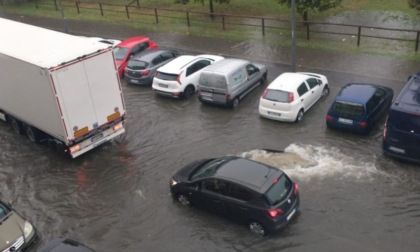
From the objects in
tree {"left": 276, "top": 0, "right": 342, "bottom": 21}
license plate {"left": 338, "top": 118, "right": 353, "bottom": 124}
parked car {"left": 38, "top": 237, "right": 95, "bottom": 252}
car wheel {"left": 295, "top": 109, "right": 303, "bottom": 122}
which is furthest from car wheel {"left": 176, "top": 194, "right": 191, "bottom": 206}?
tree {"left": 276, "top": 0, "right": 342, "bottom": 21}

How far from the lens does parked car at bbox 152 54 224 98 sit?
61.1 ft

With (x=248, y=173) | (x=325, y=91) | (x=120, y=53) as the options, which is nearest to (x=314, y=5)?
(x=325, y=91)

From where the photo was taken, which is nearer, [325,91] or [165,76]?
[325,91]

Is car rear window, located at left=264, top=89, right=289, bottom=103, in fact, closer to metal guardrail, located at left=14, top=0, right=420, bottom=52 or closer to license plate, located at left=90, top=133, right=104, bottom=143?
license plate, located at left=90, top=133, right=104, bottom=143

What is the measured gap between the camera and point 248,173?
11.3 meters

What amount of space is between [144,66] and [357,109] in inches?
375

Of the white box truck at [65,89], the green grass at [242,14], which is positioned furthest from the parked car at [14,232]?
the green grass at [242,14]

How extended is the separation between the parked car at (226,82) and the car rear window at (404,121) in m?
6.11

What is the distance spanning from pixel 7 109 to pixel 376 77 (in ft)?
45.9

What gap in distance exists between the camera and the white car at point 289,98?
15953 millimetres

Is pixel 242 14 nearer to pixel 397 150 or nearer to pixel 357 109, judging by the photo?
pixel 357 109

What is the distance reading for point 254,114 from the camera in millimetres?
17156

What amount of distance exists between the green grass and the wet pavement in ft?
9.95

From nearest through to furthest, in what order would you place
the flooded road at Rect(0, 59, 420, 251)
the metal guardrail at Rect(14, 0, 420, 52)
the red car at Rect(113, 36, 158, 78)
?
the flooded road at Rect(0, 59, 420, 251) → the red car at Rect(113, 36, 158, 78) → the metal guardrail at Rect(14, 0, 420, 52)
